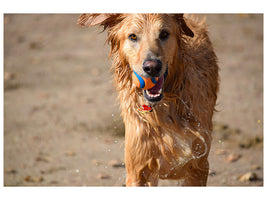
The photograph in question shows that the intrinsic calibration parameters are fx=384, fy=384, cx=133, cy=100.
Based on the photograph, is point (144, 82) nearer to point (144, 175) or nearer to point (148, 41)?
point (148, 41)

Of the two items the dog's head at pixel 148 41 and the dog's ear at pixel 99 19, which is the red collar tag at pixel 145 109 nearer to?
the dog's head at pixel 148 41

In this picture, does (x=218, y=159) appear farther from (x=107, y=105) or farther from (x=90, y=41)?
(x=90, y=41)

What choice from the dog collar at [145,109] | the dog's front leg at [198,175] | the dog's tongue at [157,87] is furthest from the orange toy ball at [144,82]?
the dog's front leg at [198,175]

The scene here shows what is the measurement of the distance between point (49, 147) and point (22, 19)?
21.3 ft

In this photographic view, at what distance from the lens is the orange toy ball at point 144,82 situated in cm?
352

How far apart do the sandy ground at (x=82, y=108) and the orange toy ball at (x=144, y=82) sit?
565mm

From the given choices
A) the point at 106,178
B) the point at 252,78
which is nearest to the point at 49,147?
the point at 106,178

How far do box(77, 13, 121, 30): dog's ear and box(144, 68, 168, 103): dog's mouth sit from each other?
0.73 metres

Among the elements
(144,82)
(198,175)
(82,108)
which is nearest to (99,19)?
(144,82)

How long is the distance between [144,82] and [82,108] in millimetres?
3914

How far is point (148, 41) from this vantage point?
3416mm

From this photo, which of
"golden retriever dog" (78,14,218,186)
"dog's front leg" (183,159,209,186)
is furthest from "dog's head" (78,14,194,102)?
"dog's front leg" (183,159,209,186)

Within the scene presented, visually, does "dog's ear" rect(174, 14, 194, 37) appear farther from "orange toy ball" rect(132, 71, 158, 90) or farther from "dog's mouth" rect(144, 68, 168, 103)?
"orange toy ball" rect(132, 71, 158, 90)

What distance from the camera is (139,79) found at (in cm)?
356
